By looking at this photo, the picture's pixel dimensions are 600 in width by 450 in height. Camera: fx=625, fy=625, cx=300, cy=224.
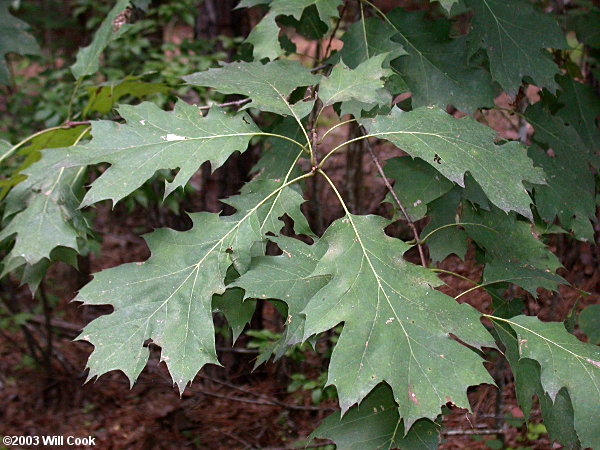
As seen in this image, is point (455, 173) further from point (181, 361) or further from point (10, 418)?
point (10, 418)

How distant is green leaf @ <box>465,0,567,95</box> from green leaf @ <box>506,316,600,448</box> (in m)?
0.86

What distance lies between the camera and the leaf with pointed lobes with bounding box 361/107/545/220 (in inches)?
62.5

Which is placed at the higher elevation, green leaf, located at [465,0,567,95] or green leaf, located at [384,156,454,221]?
green leaf, located at [465,0,567,95]

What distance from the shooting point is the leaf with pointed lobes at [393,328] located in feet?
4.27

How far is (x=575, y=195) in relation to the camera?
2.17 meters

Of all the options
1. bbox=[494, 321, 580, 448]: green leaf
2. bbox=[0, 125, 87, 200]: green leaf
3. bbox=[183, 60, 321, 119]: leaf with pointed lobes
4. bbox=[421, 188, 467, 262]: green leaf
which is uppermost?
bbox=[183, 60, 321, 119]: leaf with pointed lobes

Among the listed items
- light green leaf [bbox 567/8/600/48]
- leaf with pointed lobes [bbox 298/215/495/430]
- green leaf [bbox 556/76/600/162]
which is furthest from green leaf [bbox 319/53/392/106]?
light green leaf [bbox 567/8/600/48]

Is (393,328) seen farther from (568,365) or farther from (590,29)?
(590,29)

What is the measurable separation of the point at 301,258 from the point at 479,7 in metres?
1.22

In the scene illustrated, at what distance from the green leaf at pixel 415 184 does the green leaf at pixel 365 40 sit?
1.37 ft

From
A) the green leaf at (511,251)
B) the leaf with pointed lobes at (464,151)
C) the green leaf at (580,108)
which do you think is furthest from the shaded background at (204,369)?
the leaf with pointed lobes at (464,151)

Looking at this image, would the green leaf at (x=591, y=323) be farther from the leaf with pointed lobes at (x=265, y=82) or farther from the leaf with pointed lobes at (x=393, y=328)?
the leaf with pointed lobes at (x=265, y=82)

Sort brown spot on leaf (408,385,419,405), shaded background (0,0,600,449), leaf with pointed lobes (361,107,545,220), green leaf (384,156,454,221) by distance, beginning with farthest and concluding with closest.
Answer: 1. shaded background (0,0,600,449)
2. green leaf (384,156,454,221)
3. leaf with pointed lobes (361,107,545,220)
4. brown spot on leaf (408,385,419,405)

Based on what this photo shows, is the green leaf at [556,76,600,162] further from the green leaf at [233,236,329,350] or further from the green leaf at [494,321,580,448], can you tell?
the green leaf at [233,236,329,350]
